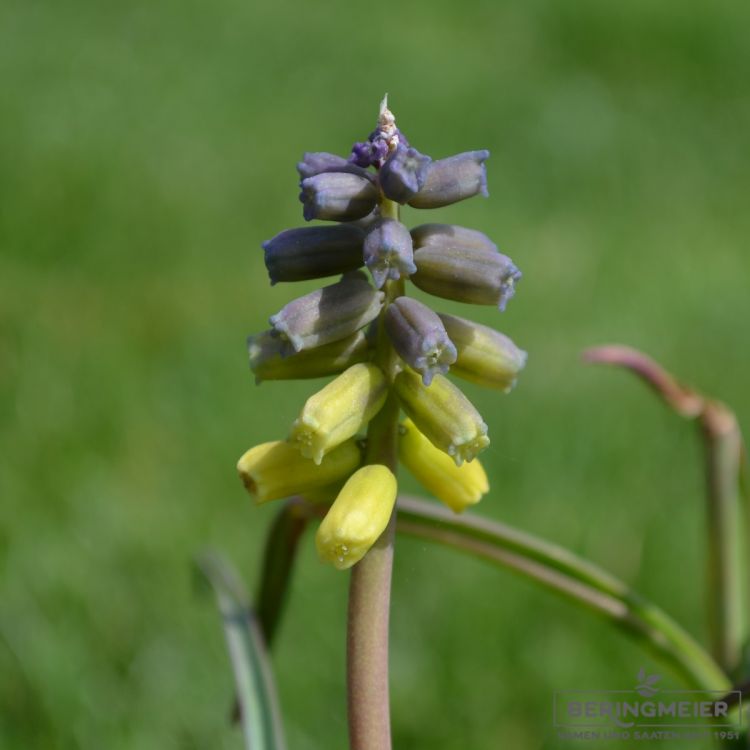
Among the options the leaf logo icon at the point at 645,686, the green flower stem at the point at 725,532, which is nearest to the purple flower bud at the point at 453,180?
the green flower stem at the point at 725,532

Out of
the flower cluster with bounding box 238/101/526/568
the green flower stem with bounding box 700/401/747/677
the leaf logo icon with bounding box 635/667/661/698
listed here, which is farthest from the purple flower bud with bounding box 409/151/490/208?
the leaf logo icon with bounding box 635/667/661/698

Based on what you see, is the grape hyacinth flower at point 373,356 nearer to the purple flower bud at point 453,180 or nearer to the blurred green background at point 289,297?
the purple flower bud at point 453,180

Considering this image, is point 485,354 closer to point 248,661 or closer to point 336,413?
point 336,413

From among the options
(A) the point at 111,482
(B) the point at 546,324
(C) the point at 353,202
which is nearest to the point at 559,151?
(B) the point at 546,324

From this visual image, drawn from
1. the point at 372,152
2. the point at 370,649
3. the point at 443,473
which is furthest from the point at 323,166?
the point at 370,649

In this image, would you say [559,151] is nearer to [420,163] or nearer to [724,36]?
[724,36]

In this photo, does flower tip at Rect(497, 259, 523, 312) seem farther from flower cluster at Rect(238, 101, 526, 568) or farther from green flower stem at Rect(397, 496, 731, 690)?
green flower stem at Rect(397, 496, 731, 690)

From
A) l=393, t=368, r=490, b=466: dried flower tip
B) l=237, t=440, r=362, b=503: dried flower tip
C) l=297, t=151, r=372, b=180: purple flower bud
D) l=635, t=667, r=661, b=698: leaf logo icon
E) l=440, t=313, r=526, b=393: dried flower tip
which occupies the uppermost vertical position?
l=297, t=151, r=372, b=180: purple flower bud
